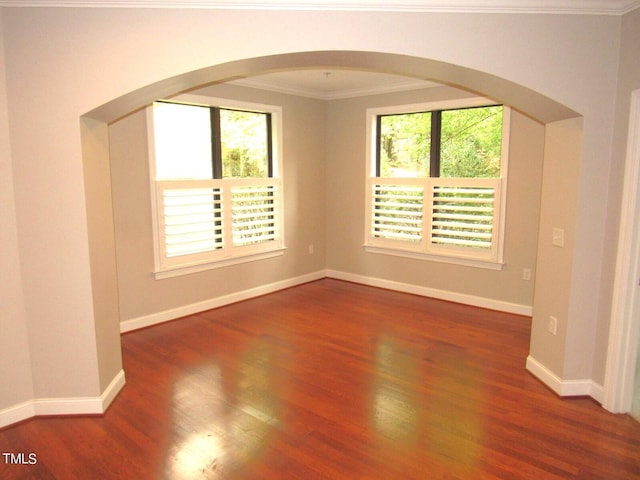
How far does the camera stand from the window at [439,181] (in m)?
4.95

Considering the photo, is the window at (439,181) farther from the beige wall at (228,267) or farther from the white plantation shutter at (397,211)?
the beige wall at (228,267)

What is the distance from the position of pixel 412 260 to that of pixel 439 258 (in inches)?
15.1

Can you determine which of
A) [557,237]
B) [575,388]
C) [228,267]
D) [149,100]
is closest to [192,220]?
[228,267]

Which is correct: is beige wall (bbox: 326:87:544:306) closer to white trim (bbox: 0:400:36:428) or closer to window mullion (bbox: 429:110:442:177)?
window mullion (bbox: 429:110:442:177)

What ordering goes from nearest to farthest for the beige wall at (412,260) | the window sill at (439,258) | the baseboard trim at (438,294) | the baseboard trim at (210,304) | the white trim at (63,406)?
the white trim at (63,406), the baseboard trim at (210,304), the beige wall at (412,260), the baseboard trim at (438,294), the window sill at (439,258)

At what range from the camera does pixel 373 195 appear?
19.5 ft

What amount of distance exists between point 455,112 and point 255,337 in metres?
3.42

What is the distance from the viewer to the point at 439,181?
5297 millimetres

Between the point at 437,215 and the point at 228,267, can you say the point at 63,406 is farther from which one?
the point at 437,215

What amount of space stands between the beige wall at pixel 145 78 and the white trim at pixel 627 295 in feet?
0.37

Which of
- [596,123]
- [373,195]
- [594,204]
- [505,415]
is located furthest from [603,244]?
[373,195]

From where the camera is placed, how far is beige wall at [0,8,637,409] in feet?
8.55

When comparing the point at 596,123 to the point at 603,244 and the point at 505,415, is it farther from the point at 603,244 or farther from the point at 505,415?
the point at 505,415

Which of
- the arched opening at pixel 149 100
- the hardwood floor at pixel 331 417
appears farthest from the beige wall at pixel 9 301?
the arched opening at pixel 149 100
